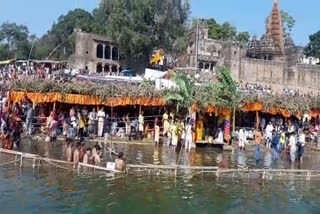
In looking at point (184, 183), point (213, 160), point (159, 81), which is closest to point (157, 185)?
point (184, 183)

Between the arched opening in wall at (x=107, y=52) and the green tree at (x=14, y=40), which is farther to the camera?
the green tree at (x=14, y=40)

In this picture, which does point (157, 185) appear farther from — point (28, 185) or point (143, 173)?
point (28, 185)

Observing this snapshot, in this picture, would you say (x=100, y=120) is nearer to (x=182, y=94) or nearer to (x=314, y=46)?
(x=182, y=94)

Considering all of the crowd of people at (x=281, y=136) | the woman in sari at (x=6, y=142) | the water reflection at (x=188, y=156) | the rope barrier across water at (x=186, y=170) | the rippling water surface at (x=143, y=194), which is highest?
the crowd of people at (x=281, y=136)

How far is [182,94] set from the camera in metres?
26.7

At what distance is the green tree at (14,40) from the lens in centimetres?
7944

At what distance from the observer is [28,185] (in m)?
15.7

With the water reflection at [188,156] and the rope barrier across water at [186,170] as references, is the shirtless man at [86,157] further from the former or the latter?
the water reflection at [188,156]

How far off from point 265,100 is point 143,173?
43.9ft

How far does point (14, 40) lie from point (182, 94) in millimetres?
64161

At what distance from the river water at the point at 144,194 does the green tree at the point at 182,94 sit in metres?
9.16

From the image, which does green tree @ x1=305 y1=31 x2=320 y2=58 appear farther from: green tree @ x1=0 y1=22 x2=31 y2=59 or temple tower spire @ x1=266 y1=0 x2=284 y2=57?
green tree @ x1=0 y1=22 x2=31 y2=59

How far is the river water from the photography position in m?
14.2

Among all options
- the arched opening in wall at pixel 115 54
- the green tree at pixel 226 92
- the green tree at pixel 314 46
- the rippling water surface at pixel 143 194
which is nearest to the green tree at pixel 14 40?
the arched opening in wall at pixel 115 54
